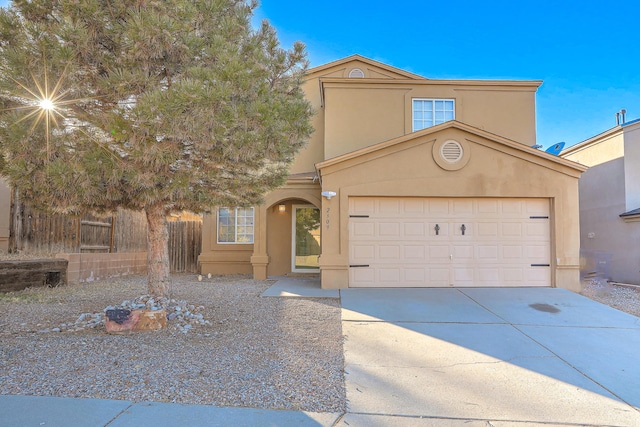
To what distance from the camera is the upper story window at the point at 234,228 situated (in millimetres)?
13297

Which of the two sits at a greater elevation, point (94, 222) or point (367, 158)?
point (367, 158)

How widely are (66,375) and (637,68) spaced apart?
1869cm

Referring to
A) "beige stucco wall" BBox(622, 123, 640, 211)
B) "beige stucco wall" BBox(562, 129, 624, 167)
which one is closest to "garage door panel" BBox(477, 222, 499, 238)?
"beige stucco wall" BBox(622, 123, 640, 211)

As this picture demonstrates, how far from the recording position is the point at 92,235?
11656mm

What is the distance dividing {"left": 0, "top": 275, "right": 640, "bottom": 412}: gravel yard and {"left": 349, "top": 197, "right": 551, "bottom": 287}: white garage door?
202cm

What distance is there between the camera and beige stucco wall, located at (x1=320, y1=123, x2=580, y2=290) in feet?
30.8

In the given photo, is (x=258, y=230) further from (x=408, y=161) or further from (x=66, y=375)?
(x=66, y=375)

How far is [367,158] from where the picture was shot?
952 centimetres

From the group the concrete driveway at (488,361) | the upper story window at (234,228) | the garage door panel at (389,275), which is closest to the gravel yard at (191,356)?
the concrete driveway at (488,361)

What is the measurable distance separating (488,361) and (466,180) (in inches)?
212

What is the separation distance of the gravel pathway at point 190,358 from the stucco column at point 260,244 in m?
4.12

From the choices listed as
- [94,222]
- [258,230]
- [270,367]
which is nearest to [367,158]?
[258,230]

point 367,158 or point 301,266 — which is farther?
point 301,266

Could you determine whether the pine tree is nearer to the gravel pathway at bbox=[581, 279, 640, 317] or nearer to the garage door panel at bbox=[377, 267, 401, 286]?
the garage door panel at bbox=[377, 267, 401, 286]
